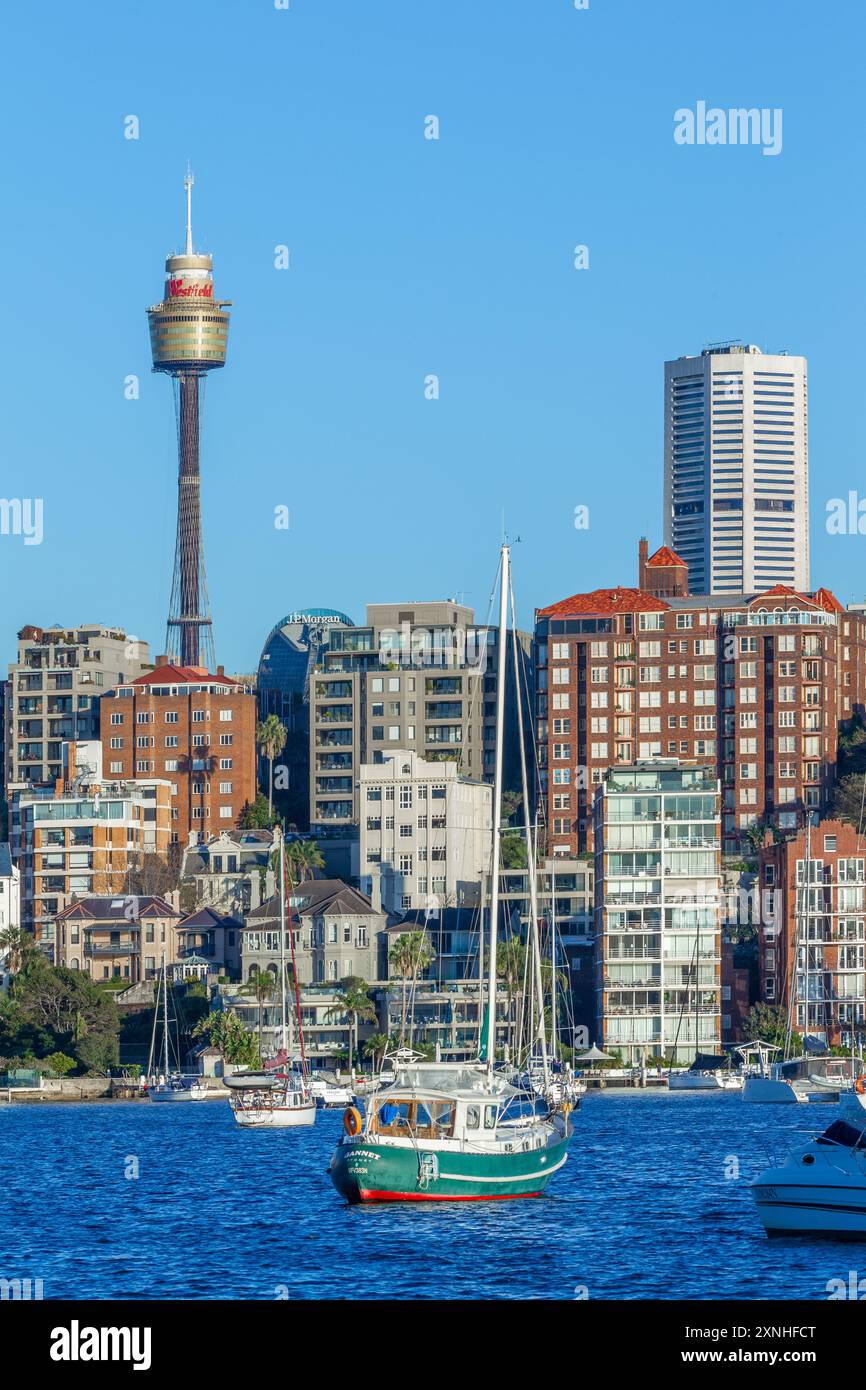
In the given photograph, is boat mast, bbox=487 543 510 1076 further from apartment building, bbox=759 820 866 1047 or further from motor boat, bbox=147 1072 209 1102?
apartment building, bbox=759 820 866 1047

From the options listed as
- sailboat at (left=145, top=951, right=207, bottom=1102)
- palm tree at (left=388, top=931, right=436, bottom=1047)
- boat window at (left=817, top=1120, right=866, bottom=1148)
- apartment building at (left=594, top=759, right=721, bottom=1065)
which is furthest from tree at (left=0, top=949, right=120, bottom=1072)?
boat window at (left=817, top=1120, right=866, bottom=1148)

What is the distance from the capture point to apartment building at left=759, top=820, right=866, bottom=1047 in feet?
631

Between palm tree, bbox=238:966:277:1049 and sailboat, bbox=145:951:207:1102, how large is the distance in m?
6.44

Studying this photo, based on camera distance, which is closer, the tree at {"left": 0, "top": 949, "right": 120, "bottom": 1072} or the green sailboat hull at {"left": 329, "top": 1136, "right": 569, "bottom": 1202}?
the green sailboat hull at {"left": 329, "top": 1136, "right": 569, "bottom": 1202}

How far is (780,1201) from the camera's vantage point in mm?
60406

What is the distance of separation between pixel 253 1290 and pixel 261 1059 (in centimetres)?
12102

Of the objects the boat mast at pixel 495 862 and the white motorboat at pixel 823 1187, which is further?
the boat mast at pixel 495 862

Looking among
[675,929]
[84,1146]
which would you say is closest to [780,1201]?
[84,1146]

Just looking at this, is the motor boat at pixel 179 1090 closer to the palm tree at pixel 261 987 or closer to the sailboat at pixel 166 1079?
the sailboat at pixel 166 1079

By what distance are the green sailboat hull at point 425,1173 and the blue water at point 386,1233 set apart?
0.53m

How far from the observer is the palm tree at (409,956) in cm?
18700

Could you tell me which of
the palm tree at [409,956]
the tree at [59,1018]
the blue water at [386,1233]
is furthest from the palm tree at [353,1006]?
the blue water at [386,1233]

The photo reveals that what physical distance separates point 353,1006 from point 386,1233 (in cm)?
12043
